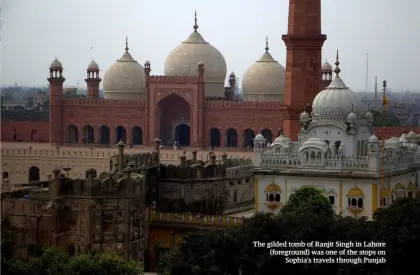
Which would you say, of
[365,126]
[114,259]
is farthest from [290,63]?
[114,259]

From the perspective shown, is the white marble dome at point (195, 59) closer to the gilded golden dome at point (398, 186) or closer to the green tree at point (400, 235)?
the gilded golden dome at point (398, 186)

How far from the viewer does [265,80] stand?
5559cm

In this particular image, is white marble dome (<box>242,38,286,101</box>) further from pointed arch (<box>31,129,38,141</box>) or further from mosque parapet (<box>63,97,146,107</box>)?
pointed arch (<box>31,129,38,141</box>)

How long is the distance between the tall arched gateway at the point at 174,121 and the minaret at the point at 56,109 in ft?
14.3

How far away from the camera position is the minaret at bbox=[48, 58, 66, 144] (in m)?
57.1

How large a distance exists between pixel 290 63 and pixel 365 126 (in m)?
8.17

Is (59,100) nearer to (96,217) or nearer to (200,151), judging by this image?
(200,151)

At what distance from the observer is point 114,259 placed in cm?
2552

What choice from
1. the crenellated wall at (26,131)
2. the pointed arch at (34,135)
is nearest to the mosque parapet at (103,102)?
the crenellated wall at (26,131)

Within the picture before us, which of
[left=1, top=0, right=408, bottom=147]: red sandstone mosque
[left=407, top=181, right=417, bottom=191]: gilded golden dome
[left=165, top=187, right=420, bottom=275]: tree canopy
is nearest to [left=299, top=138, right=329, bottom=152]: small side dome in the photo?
[left=407, top=181, right=417, bottom=191]: gilded golden dome

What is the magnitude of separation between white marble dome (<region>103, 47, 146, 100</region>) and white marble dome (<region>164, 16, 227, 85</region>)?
231cm

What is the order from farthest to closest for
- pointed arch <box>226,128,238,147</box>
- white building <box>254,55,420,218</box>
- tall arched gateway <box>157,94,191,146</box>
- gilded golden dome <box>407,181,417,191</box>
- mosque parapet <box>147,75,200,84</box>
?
tall arched gateway <box>157,94,191,146</box> → mosque parapet <box>147,75,200,84</box> → pointed arch <box>226,128,238,147</box> → gilded golden dome <box>407,181,417,191</box> → white building <box>254,55,420,218</box>

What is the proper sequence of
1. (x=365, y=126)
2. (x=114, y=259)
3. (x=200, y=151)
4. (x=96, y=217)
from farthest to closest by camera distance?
(x=200, y=151) → (x=365, y=126) → (x=96, y=217) → (x=114, y=259)

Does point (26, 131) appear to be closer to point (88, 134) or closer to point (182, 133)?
point (88, 134)
